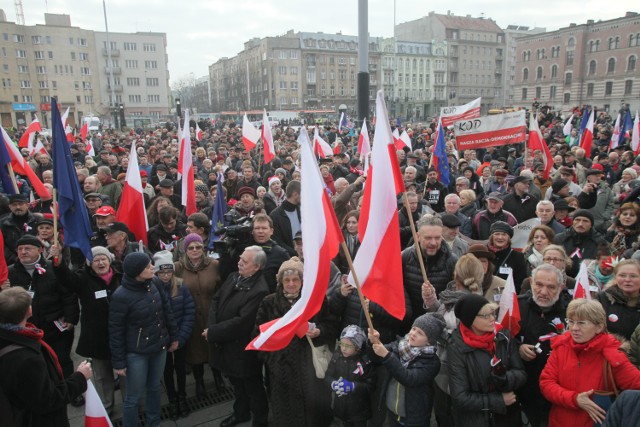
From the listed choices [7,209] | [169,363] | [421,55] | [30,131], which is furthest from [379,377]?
[421,55]

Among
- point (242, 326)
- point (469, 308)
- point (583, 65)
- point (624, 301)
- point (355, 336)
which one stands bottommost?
point (242, 326)

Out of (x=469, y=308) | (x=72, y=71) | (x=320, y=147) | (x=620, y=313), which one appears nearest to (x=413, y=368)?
(x=469, y=308)

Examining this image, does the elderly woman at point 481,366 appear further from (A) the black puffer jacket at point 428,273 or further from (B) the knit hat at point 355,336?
(A) the black puffer jacket at point 428,273

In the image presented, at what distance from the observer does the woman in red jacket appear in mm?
2836

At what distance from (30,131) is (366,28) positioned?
11217mm

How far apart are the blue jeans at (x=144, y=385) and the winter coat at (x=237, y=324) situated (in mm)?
552

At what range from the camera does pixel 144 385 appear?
4125 millimetres

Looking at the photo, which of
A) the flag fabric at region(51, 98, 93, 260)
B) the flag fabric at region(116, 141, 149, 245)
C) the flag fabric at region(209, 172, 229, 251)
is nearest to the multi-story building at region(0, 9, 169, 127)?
the flag fabric at region(116, 141, 149, 245)

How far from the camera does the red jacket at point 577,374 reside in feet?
9.29

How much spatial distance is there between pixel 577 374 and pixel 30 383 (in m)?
3.51

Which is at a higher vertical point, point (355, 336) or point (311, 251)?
point (311, 251)

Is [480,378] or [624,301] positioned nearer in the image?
[480,378]

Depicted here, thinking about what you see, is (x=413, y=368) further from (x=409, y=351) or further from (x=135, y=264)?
(x=135, y=264)

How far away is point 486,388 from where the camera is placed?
3.11 m
